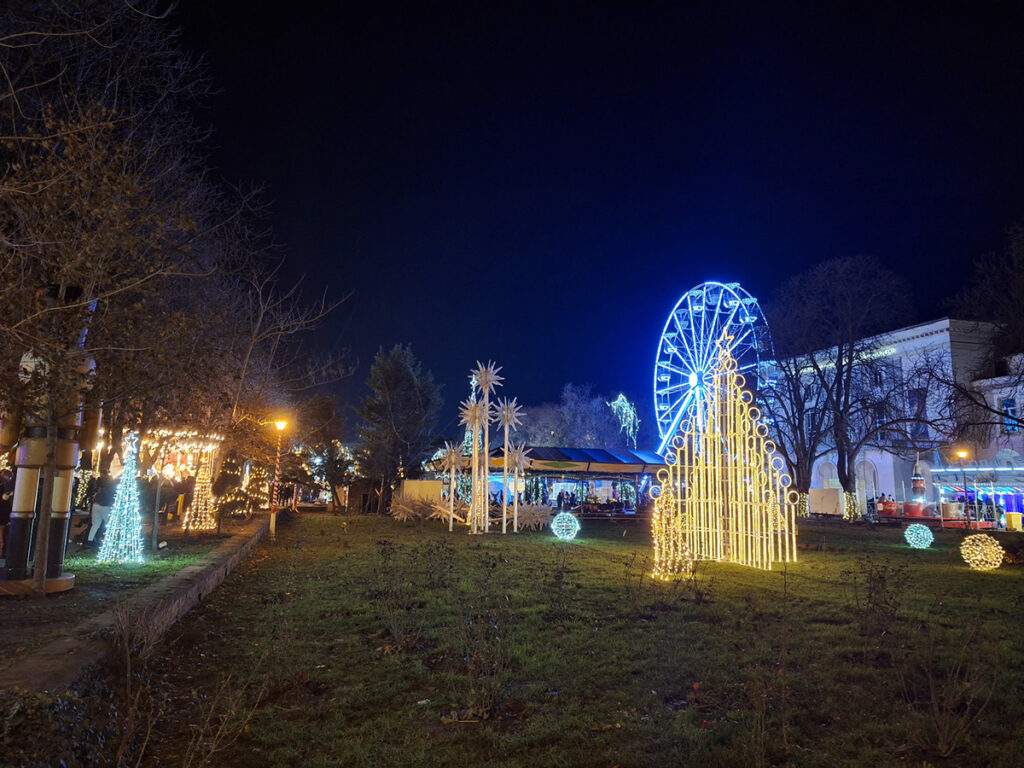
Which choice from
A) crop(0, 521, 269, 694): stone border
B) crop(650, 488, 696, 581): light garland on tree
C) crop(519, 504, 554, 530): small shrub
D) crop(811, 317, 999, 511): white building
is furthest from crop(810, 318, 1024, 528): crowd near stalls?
crop(0, 521, 269, 694): stone border

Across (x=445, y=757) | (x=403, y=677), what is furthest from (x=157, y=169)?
(x=445, y=757)

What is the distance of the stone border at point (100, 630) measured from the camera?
4395 millimetres

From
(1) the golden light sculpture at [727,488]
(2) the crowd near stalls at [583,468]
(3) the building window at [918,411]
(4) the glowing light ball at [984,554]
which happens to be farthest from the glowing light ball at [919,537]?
(2) the crowd near stalls at [583,468]

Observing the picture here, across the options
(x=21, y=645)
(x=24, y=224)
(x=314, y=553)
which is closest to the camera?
(x=21, y=645)

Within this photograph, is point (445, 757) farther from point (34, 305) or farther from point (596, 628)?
point (34, 305)

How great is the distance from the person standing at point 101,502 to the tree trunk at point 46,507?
244 inches

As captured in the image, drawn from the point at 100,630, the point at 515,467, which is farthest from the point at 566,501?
the point at 100,630

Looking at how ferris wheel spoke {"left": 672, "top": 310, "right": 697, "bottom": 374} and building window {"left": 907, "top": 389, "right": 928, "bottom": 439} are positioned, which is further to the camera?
ferris wheel spoke {"left": 672, "top": 310, "right": 697, "bottom": 374}

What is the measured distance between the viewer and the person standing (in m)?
14.1

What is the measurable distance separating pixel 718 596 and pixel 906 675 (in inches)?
149

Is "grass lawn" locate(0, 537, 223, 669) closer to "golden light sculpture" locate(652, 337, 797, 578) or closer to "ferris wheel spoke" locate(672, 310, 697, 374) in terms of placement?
"golden light sculpture" locate(652, 337, 797, 578)

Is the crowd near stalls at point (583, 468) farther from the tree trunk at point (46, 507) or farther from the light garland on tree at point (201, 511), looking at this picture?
the tree trunk at point (46, 507)

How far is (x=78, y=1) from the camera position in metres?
7.73

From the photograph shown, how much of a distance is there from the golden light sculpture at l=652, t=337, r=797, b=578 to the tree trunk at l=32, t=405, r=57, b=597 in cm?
916
